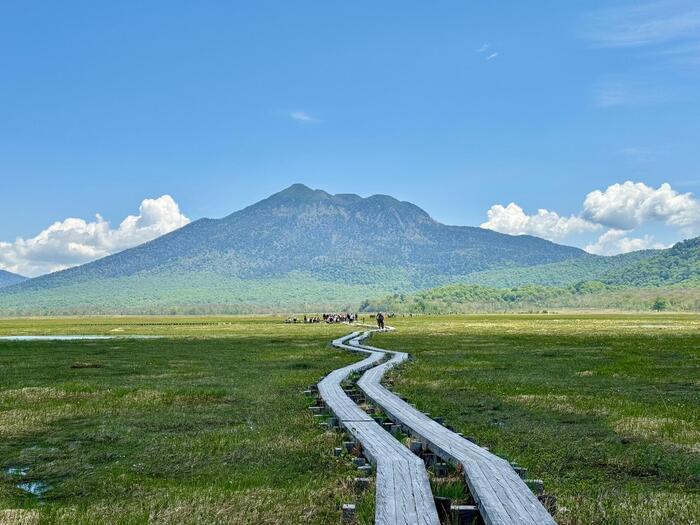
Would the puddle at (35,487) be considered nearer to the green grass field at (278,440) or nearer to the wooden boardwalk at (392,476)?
the green grass field at (278,440)

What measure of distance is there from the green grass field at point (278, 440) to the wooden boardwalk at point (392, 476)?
706 mm

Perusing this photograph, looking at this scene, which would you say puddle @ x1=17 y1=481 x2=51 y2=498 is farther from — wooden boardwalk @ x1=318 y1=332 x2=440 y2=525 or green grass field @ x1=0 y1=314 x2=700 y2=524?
wooden boardwalk @ x1=318 y1=332 x2=440 y2=525

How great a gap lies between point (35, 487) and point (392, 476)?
615cm

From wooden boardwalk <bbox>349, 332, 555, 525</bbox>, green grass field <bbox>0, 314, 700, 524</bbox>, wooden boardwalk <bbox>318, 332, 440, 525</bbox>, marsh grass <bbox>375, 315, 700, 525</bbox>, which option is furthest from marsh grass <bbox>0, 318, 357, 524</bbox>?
marsh grass <bbox>375, 315, 700, 525</bbox>

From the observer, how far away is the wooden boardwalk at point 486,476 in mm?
7938


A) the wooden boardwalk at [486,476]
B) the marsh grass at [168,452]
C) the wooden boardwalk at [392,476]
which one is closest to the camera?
the wooden boardwalk at [486,476]

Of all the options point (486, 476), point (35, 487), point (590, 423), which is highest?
point (486, 476)

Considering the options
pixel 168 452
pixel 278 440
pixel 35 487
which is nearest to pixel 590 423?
pixel 278 440

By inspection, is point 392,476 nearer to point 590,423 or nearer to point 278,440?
point 278,440

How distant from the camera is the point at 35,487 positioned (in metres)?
11.7

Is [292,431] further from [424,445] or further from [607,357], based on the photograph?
[607,357]

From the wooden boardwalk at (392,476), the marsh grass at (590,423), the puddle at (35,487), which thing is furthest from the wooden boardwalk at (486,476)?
the puddle at (35,487)

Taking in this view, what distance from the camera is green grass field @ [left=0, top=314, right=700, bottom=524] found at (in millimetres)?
10117

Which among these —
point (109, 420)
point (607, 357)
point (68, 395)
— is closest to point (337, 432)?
point (109, 420)
